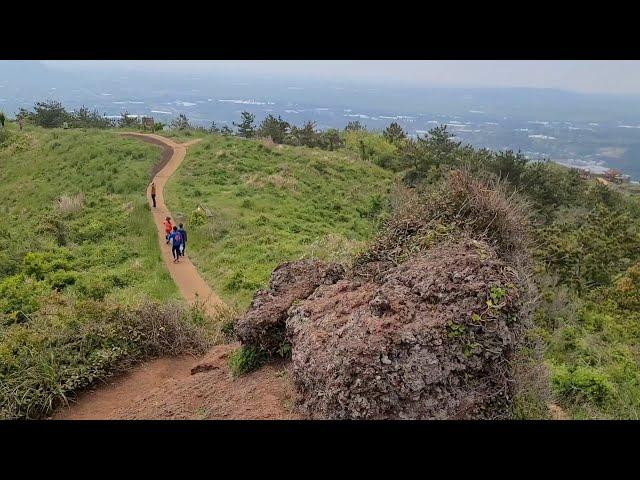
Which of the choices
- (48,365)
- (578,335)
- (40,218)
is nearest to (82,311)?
(48,365)

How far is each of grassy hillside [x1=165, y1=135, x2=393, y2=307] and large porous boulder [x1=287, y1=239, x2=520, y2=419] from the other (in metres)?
6.03

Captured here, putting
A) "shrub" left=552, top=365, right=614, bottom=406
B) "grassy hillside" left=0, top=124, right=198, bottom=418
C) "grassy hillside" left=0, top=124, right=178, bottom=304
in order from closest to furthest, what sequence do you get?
"grassy hillside" left=0, top=124, right=198, bottom=418 < "shrub" left=552, top=365, right=614, bottom=406 < "grassy hillside" left=0, top=124, right=178, bottom=304

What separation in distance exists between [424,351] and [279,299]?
267 centimetres

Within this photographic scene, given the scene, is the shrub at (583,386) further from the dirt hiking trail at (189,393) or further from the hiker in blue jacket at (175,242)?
the hiker in blue jacket at (175,242)

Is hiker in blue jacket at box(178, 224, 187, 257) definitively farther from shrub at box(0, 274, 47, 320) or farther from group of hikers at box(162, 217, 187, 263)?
shrub at box(0, 274, 47, 320)

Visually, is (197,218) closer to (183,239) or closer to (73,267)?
(183,239)

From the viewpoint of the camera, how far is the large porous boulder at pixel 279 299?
6.03 metres

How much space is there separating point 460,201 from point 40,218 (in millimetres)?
18237

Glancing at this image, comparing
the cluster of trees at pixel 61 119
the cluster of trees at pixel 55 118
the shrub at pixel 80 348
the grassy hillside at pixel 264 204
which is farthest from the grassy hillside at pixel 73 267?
the cluster of trees at pixel 55 118

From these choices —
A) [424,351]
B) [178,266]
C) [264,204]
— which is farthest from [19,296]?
[264,204]

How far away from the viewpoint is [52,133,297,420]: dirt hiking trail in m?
5.13

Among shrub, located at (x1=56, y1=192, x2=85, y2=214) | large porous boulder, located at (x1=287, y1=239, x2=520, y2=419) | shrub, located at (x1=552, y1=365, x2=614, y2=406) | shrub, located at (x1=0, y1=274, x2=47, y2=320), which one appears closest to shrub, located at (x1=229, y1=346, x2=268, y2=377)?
large porous boulder, located at (x1=287, y1=239, x2=520, y2=419)

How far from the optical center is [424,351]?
4121 millimetres

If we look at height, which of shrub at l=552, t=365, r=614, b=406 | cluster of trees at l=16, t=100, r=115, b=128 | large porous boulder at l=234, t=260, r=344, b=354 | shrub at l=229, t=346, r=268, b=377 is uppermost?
large porous boulder at l=234, t=260, r=344, b=354
